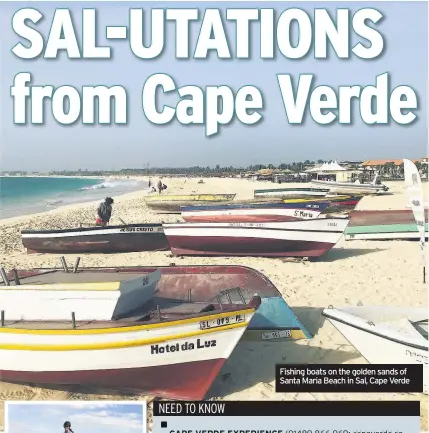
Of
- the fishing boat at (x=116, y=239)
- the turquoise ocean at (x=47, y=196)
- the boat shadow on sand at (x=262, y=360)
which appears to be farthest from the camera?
the turquoise ocean at (x=47, y=196)

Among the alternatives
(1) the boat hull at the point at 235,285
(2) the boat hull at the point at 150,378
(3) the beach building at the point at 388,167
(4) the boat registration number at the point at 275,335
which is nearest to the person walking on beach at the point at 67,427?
(2) the boat hull at the point at 150,378

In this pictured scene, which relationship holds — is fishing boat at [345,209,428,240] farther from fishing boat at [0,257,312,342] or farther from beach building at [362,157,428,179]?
beach building at [362,157,428,179]

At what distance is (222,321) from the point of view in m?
6.52

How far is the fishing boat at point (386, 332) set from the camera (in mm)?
6816

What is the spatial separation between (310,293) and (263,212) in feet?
24.0

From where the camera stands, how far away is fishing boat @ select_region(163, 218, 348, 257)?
13688 mm

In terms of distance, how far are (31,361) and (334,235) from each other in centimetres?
870

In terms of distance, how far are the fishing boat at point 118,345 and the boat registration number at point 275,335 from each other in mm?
1425

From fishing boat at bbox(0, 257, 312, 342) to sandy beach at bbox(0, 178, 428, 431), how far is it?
31 centimetres

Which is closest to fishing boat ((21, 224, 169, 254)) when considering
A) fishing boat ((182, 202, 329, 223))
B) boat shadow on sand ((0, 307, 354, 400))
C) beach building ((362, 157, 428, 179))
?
fishing boat ((182, 202, 329, 223))

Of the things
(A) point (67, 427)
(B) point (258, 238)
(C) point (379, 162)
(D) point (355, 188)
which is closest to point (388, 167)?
(C) point (379, 162)

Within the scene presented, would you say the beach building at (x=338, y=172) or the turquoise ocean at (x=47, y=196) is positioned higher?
the beach building at (x=338, y=172)

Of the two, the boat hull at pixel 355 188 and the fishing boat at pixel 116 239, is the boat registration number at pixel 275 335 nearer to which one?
the fishing boat at pixel 116 239

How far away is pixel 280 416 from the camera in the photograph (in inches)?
255
